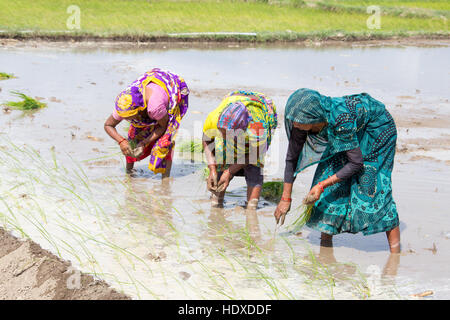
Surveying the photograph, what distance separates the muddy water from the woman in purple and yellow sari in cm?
29

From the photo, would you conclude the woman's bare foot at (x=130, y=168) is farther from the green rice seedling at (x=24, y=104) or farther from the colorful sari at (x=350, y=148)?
the green rice seedling at (x=24, y=104)

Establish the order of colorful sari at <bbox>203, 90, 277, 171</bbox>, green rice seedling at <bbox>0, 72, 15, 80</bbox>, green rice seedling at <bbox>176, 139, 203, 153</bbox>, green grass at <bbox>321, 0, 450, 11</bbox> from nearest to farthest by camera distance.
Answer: colorful sari at <bbox>203, 90, 277, 171</bbox>
green rice seedling at <bbox>176, 139, 203, 153</bbox>
green rice seedling at <bbox>0, 72, 15, 80</bbox>
green grass at <bbox>321, 0, 450, 11</bbox>

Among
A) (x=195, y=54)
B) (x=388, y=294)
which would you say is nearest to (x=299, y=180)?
(x=388, y=294)

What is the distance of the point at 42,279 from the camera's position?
128 inches

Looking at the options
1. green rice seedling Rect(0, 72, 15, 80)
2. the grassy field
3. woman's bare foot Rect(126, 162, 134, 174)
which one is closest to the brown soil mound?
woman's bare foot Rect(126, 162, 134, 174)

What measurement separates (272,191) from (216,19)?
44.3 ft

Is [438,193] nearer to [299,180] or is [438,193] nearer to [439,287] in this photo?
[299,180]

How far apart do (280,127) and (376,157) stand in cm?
377

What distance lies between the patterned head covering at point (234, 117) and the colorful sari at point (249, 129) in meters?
0.06

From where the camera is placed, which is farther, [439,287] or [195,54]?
[195,54]

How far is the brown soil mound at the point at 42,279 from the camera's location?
3.07m

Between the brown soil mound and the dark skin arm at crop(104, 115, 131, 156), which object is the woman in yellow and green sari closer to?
the dark skin arm at crop(104, 115, 131, 156)

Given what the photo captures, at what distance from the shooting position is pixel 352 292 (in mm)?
3268

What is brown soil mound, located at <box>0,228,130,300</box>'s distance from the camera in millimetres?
3074
